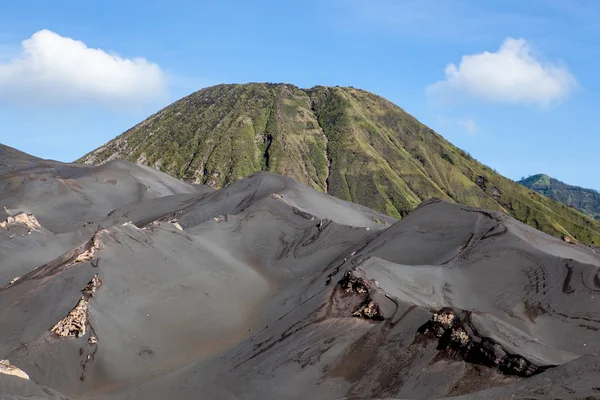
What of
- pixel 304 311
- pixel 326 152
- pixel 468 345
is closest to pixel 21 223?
pixel 304 311

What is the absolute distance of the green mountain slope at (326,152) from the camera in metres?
143

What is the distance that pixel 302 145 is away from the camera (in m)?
158

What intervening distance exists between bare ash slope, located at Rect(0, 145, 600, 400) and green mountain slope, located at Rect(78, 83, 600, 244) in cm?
9415

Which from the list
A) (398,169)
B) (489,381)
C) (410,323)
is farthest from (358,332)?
(398,169)

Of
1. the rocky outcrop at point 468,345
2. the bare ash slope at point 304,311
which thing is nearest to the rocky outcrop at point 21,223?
the bare ash slope at point 304,311

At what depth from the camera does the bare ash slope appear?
19.0 meters

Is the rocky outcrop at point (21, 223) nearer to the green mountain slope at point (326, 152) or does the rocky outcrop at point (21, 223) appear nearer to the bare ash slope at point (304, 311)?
the bare ash slope at point (304, 311)

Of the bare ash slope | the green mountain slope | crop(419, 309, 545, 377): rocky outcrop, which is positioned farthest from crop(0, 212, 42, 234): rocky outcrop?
the green mountain slope

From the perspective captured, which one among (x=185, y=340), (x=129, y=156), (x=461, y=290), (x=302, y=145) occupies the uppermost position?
(x=302, y=145)

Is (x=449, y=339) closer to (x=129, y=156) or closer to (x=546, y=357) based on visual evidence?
(x=546, y=357)

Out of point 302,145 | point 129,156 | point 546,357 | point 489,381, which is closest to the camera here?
point 489,381

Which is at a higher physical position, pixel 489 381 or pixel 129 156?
pixel 129 156

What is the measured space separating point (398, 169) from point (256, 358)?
133941mm

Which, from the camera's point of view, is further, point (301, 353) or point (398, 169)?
point (398, 169)
